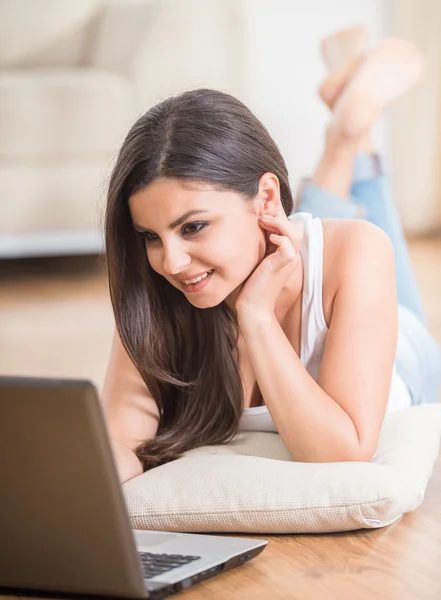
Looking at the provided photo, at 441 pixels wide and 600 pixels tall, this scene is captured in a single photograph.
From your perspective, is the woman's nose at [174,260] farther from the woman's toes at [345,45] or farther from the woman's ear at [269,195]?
the woman's toes at [345,45]

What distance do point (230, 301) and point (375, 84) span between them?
123 cm

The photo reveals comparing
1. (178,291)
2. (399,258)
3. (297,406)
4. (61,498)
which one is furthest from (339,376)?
(399,258)

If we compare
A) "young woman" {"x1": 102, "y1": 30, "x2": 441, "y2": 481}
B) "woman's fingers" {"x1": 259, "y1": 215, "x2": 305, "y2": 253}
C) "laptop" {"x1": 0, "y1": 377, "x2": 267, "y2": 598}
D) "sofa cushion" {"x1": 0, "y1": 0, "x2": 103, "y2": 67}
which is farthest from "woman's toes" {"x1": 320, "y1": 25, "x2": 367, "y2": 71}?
"laptop" {"x1": 0, "y1": 377, "x2": 267, "y2": 598}

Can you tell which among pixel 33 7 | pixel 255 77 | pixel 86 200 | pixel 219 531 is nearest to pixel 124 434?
pixel 219 531

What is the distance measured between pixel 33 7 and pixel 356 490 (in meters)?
3.39

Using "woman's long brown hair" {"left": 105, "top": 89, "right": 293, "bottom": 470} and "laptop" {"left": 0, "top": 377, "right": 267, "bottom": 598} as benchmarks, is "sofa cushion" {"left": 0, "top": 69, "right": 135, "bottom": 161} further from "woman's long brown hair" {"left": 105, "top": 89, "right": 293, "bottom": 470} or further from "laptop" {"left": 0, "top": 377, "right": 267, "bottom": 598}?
"laptop" {"left": 0, "top": 377, "right": 267, "bottom": 598}

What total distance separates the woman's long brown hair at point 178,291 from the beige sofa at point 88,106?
78.2 inches

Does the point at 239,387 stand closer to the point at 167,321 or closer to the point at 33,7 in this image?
the point at 167,321

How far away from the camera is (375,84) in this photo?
2.79 metres

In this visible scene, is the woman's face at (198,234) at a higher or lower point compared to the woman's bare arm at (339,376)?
higher

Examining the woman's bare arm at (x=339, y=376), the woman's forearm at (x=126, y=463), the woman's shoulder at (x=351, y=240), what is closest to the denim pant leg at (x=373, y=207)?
the woman's shoulder at (x=351, y=240)

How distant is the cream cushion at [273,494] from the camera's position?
4.66ft

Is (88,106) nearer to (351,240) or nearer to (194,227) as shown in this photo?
(351,240)

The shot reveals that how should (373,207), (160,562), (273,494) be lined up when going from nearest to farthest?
(160,562)
(273,494)
(373,207)
